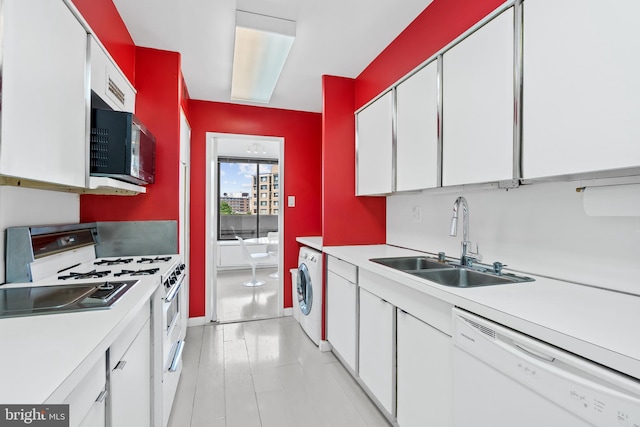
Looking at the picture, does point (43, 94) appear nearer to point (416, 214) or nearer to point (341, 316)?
point (341, 316)

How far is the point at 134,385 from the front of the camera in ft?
4.14

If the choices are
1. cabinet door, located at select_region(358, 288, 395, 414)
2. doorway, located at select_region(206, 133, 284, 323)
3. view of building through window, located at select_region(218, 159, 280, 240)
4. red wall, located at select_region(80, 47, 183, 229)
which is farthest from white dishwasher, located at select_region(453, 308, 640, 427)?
view of building through window, located at select_region(218, 159, 280, 240)

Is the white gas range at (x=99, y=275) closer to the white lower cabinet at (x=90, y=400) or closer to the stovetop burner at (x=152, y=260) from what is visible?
the stovetop burner at (x=152, y=260)

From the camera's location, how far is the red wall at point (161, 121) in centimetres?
244

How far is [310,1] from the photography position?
1.94 m

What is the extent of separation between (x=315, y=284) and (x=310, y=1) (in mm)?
2305

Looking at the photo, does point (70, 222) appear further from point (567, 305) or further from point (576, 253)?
point (576, 253)

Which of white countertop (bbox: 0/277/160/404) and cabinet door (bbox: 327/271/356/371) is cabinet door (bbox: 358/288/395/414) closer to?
cabinet door (bbox: 327/271/356/371)

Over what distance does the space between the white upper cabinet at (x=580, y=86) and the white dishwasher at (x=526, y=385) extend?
0.66 m

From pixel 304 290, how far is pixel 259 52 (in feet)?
7.48

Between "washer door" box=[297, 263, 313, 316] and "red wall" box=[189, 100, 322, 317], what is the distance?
0.58 metres

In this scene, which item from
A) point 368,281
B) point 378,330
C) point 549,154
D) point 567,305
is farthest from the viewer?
point 368,281

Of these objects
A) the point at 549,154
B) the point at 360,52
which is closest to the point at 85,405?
the point at 549,154

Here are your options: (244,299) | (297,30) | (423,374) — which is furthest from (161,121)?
(244,299)
